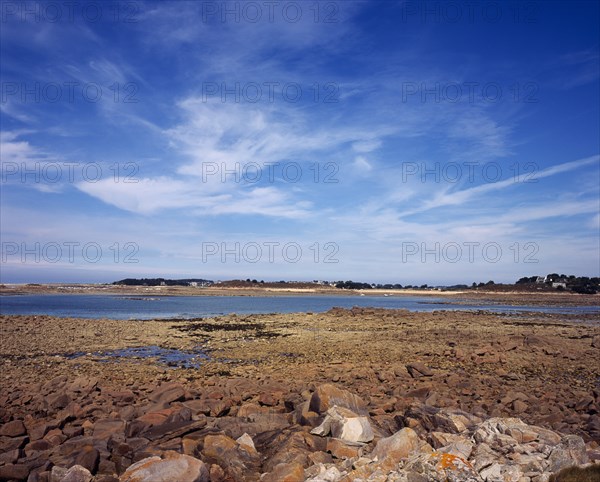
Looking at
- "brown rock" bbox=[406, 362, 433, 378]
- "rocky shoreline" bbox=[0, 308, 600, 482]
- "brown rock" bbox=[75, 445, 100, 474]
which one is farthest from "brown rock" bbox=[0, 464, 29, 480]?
"brown rock" bbox=[406, 362, 433, 378]

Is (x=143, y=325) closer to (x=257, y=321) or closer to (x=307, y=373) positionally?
(x=257, y=321)

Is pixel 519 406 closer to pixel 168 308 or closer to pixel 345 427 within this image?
pixel 345 427

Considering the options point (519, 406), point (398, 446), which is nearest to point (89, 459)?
point (398, 446)

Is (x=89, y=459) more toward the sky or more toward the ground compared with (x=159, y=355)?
more toward the sky

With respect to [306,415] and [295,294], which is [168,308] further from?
[295,294]

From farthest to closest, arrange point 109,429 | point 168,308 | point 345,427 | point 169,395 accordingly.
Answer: point 168,308, point 169,395, point 109,429, point 345,427

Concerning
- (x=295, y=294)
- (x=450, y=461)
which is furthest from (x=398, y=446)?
(x=295, y=294)

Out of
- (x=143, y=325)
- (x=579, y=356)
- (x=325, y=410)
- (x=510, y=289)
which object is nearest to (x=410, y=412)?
(x=325, y=410)

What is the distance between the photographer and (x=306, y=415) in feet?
28.2

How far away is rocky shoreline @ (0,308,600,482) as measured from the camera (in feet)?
21.0

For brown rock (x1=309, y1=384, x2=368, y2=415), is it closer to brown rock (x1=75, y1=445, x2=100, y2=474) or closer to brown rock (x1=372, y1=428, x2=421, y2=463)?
brown rock (x1=372, y1=428, x2=421, y2=463)

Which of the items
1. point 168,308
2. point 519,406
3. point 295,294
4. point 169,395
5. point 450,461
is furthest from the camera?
point 295,294

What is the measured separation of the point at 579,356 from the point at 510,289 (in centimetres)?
13932

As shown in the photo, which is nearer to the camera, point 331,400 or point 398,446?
point 398,446
